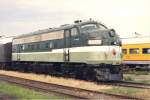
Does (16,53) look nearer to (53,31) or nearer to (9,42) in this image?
(9,42)

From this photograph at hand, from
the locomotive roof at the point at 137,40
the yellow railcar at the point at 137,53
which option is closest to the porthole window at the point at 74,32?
the yellow railcar at the point at 137,53

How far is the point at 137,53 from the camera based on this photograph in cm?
3362

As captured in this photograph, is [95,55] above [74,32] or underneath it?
underneath

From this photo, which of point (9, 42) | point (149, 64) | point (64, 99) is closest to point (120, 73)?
point (64, 99)

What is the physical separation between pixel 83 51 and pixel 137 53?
539 inches

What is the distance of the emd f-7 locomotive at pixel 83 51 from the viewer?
20562 millimetres

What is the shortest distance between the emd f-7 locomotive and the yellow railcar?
10356 millimetres

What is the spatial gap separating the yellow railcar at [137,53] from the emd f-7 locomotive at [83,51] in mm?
10356

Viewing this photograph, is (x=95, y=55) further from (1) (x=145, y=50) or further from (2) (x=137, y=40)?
(2) (x=137, y=40)

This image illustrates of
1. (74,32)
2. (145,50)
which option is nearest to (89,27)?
(74,32)

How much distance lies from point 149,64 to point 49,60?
1079cm

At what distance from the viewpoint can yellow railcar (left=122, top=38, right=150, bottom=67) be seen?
3281 cm

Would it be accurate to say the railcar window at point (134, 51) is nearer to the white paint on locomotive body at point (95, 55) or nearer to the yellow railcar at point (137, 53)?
the yellow railcar at point (137, 53)

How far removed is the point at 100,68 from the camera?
2073 centimetres
